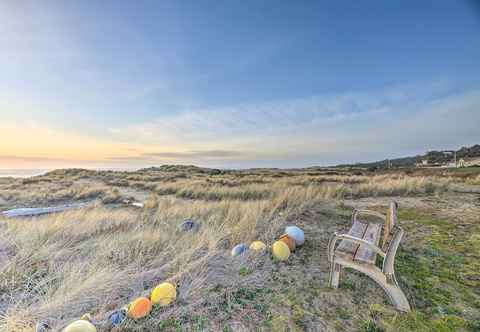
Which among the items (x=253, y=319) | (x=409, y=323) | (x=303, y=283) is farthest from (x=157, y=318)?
(x=409, y=323)

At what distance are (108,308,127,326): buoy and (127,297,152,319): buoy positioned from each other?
0.16 ft

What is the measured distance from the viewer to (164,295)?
2373mm

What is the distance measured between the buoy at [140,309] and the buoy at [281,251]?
185 centimetres

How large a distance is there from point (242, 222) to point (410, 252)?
302 centimetres

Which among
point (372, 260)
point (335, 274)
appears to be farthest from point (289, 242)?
point (372, 260)

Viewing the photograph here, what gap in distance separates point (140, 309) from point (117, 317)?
204mm

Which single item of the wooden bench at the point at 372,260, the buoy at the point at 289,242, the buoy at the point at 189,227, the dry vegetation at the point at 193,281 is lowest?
the dry vegetation at the point at 193,281

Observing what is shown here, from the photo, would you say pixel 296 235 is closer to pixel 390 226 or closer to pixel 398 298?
pixel 390 226

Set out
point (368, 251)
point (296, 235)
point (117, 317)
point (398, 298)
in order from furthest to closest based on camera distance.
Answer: point (296, 235) → point (368, 251) → point (398, 298) → point (117, 317)

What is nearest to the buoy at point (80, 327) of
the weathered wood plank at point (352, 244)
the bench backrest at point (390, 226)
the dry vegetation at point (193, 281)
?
the dry vegetation at point (193, 281)

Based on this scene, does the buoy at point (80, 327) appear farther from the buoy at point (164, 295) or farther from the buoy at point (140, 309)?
the buoy at point (164, 295)

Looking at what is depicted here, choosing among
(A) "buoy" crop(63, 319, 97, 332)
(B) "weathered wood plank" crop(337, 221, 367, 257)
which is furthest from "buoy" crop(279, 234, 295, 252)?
(A) "buoy" crop(63, 319, 97, 332)

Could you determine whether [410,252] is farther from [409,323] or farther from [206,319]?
[206,319]

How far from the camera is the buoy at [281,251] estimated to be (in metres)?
3.31
